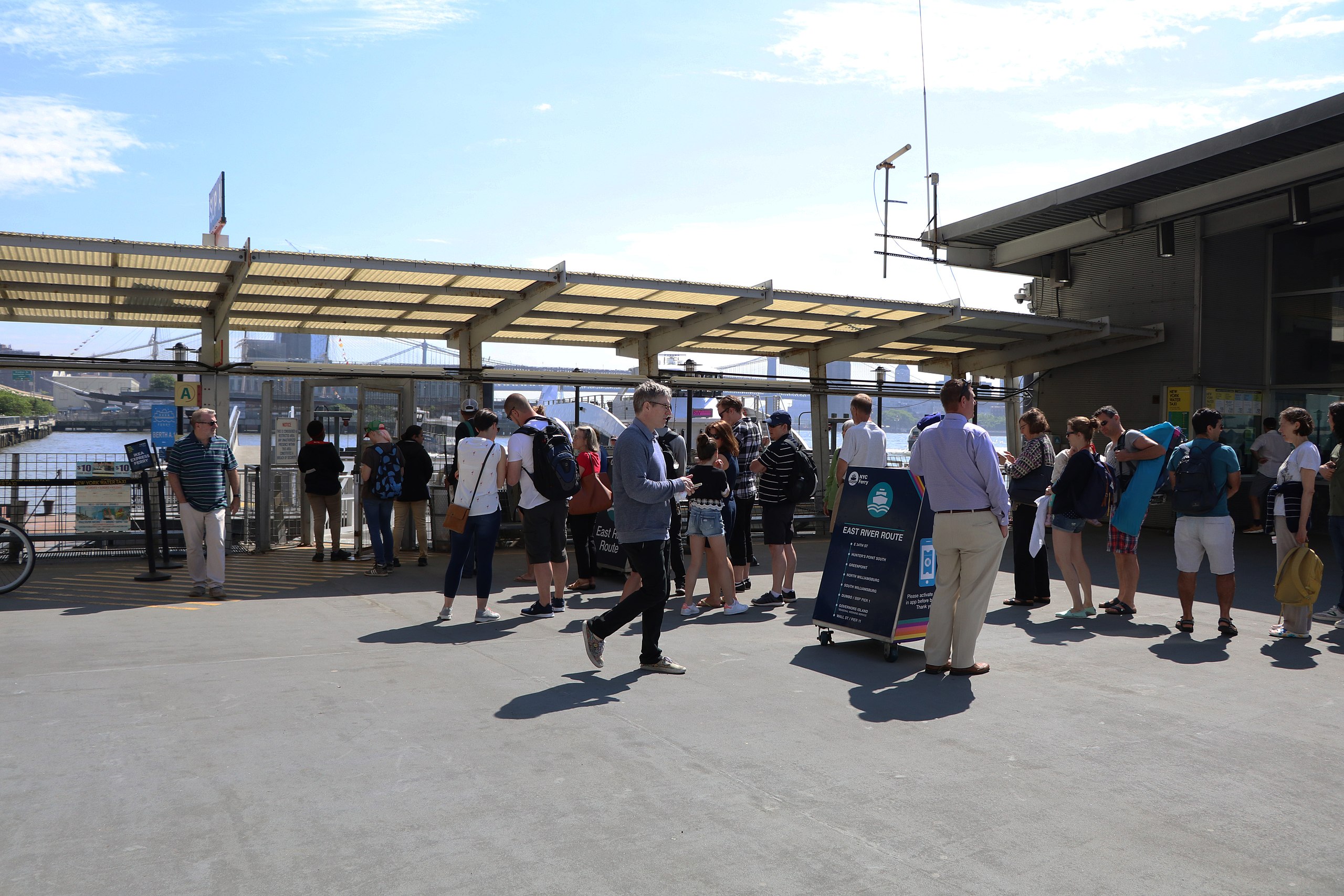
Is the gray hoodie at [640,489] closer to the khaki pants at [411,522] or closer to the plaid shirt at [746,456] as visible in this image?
the plaid shirt at [746,456]

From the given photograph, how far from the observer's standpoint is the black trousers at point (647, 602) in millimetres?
5695

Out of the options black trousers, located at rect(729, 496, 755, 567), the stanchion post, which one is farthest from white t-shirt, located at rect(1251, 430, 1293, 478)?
the stanchion post

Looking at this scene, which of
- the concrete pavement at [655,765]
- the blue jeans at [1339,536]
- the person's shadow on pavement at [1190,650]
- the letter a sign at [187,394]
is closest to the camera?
the concrete pavement at [655,765]

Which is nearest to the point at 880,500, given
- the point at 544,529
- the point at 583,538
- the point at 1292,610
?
the point at 544,529

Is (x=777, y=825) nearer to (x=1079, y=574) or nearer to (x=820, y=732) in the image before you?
(x=820, y=732)

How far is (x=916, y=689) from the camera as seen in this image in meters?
5.49

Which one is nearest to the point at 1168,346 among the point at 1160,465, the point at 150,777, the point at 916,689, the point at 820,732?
the point at 1160,465

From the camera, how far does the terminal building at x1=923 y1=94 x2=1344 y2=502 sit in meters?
15.0

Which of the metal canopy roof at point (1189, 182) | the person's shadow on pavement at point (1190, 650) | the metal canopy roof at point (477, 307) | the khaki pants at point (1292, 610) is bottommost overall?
the person's shadow on pavement at point (1190, 650)

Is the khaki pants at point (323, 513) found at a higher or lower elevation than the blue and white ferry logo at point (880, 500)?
lower

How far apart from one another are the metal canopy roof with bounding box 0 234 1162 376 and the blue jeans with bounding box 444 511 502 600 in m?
3.95

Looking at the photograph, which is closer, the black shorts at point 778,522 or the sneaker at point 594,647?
the sneaker at point 594,647

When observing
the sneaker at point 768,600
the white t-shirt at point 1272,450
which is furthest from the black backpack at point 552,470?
the white t-shirt at point 1272,450

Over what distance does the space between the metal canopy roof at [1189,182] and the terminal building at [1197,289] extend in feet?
0.12
